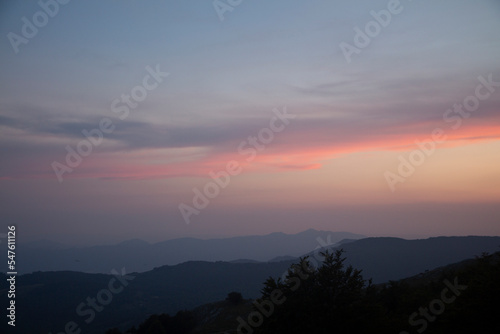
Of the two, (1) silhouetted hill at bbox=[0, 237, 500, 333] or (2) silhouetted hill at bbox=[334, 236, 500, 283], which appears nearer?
(1) silhouetted hill at bbox=[0, 237, 500, 333]

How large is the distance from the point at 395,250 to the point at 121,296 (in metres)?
129

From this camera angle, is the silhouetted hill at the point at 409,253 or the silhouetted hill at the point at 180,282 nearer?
the silhouetted hill at the point at 180,282

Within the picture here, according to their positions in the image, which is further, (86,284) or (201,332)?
(86,284)

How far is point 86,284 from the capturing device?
147375mm

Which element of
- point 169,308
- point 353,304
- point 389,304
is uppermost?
point 353,304

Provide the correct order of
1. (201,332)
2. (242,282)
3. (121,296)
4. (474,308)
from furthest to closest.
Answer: (242,282)
(121,296)
(201,332)
(474,308)

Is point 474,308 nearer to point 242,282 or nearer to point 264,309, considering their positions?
point 264,309

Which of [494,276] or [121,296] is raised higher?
[494,276]

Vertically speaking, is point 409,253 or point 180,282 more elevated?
point 409,253

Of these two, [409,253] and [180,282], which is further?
[409,253]

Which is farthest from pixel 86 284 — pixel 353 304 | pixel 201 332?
pixel 353 304

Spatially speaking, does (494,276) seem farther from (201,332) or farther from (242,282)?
(242,282)

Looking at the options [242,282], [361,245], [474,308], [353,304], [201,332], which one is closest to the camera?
[474,308]

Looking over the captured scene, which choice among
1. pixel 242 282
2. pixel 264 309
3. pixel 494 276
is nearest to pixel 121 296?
pixel 242 282
